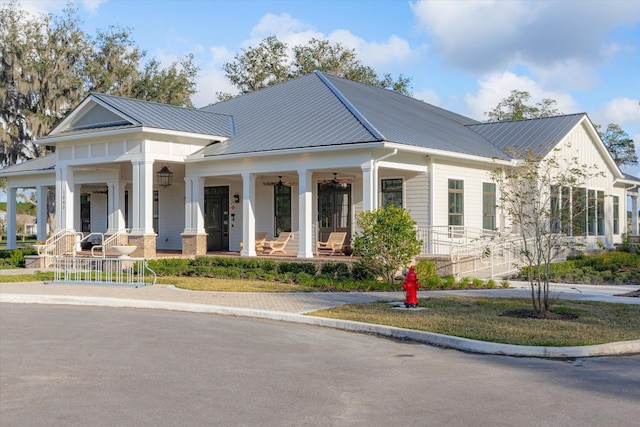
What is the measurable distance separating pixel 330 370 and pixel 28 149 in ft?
128

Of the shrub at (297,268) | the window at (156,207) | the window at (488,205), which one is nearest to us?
the shrub at (297,268)

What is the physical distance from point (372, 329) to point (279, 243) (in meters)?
12.3

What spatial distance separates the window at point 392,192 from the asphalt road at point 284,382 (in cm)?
1206

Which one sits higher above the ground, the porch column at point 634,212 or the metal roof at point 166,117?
the metal roof at point 166,117

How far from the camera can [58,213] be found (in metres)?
26.4

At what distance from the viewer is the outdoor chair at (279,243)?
23.9 meters

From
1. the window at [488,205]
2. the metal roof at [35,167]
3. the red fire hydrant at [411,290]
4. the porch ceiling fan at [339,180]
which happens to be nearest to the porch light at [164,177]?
the porch ceiling fan at [339,180]

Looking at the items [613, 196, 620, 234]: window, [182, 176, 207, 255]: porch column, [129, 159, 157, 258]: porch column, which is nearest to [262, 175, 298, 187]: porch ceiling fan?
[182, 176, 207, 255]: porch column

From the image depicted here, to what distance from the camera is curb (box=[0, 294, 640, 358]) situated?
10031 mm

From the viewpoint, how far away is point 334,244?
919 inches

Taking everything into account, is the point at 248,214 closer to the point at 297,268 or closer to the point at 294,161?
the point at 294,161

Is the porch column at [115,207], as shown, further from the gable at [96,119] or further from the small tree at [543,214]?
the small tree at [543,214]

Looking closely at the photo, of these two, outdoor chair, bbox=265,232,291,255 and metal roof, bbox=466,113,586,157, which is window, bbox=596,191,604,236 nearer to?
metal roof, bbox=466,113,586,157

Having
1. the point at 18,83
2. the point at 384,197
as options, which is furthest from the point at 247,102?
the point at 18,83
